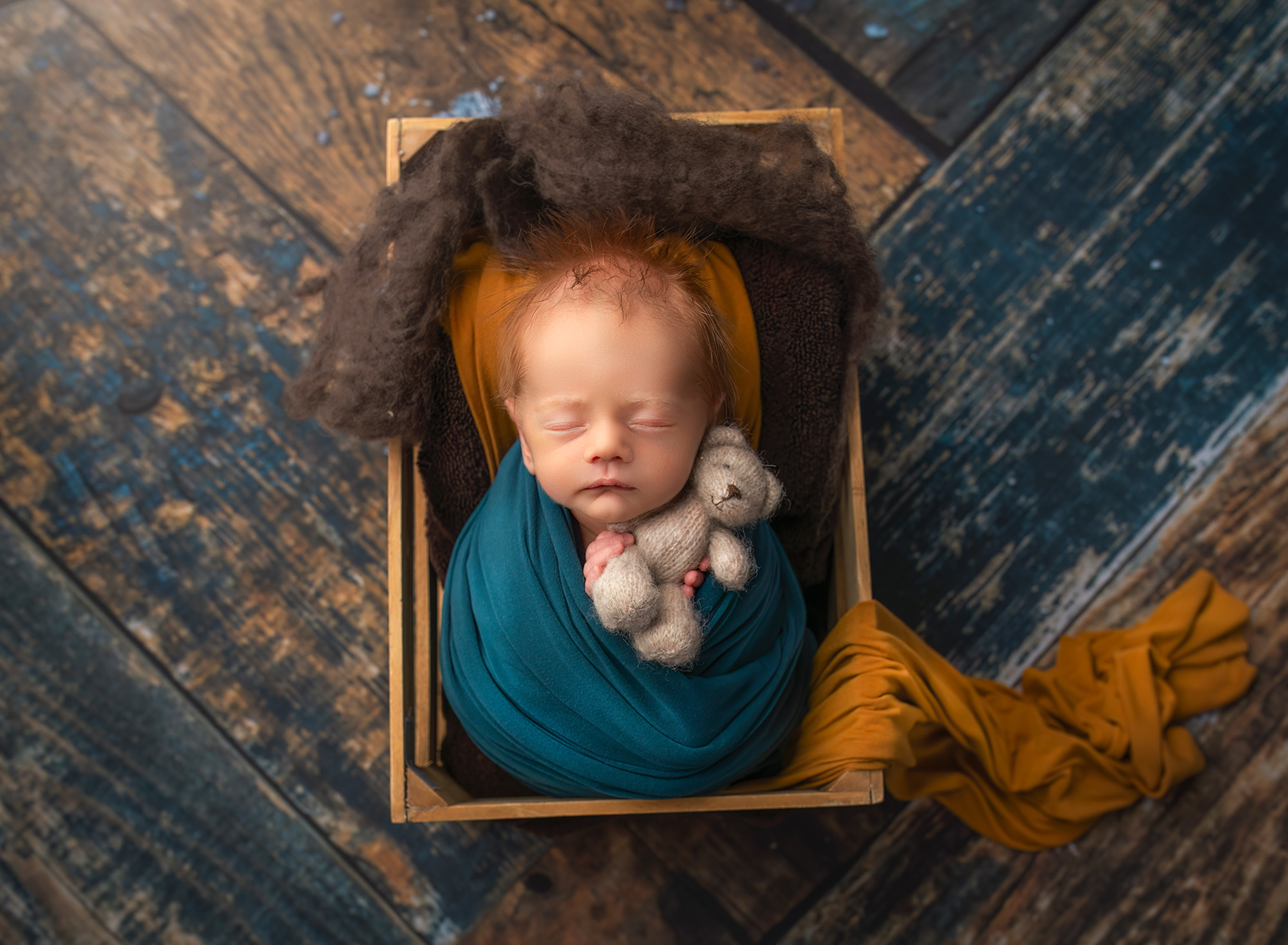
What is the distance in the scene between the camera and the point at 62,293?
1185 millimetres

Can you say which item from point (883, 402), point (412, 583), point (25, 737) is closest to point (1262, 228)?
point (883, 402)

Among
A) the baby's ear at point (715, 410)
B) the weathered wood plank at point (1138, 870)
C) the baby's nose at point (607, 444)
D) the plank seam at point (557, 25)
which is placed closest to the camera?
the baby's nose at point (607, 444)

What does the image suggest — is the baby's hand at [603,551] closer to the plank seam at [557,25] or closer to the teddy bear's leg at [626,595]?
the teddy bear's leg at [626,595]

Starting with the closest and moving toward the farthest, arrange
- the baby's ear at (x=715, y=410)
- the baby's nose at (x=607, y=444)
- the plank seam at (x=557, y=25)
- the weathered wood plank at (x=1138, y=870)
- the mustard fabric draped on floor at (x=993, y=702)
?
the baby's nose at (x=607, y=444), the baby's ear at (x=715, y=410), the mustard fabric draped on floor at (x=993, y=702), the weathered wood plank at (x=1138, y=870), the plank seam at (x=557, y=25)

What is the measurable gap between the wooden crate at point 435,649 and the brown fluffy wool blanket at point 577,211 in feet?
0.09

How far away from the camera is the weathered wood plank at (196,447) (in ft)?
3.77

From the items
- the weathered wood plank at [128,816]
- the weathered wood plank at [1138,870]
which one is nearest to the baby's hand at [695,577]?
the weathered wood plank at [1138,870]

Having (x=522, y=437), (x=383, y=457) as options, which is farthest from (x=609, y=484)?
(x=383, y=457)

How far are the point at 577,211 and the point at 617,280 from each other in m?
0.16

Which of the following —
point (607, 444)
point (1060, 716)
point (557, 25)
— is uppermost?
point (557, 25)

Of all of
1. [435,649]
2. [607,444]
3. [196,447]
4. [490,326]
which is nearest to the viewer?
[607,444]

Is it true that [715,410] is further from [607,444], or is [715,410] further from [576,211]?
[576,211]

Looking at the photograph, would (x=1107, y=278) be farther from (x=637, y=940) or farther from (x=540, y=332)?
(x=637, y=940)

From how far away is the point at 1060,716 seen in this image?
1104 millimetres
